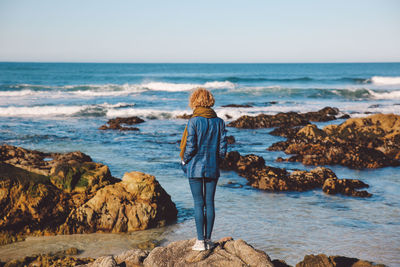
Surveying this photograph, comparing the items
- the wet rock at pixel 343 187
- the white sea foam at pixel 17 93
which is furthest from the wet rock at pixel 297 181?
the white sea foam at pixel 17 93

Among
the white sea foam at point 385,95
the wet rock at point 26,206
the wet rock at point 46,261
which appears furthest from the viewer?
the white sea foam at point 385,95

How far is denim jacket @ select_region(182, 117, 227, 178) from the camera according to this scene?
461 centimetres

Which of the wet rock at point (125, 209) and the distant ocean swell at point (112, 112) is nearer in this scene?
the wet rock at point (125, 209)

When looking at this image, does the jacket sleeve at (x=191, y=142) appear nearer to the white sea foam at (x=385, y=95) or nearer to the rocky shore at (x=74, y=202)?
the rocky shore at (x=74, y=202)

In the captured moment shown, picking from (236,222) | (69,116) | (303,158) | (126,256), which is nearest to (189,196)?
(236,222)

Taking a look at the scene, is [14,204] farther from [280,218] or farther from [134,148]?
[134,148]

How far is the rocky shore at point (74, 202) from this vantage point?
687 centimetres

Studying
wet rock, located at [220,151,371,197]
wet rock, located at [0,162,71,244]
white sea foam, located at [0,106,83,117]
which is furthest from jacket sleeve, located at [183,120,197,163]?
white sea foam, located at [0,106,83,117]

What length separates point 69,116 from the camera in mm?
25906

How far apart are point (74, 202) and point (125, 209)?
0.99 meters

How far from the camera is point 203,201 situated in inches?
189

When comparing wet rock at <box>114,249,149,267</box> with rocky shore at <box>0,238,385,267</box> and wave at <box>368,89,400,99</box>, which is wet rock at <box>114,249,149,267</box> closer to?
rocky shore at <box>0,238,385,267</box>

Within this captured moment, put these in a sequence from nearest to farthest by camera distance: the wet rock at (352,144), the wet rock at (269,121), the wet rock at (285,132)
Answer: the wet rock at (352,144)
the wet rock at (285,132)
the wet rock at (269,121)

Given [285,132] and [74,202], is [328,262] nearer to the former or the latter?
[74,202]
